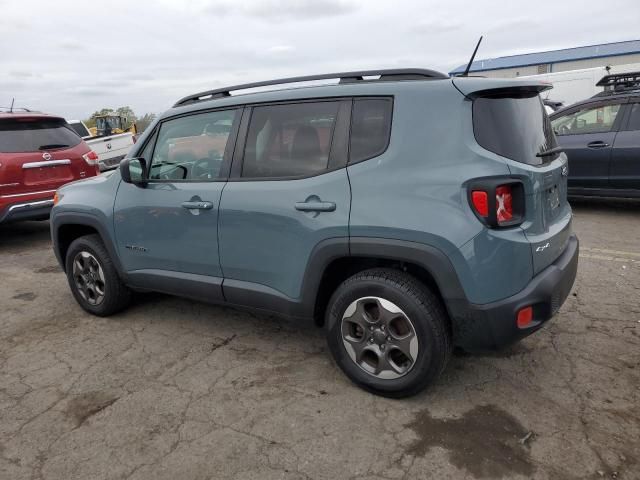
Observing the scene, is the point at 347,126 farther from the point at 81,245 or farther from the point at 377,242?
the point at 81,245

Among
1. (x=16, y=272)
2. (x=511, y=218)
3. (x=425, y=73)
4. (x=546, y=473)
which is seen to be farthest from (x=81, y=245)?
(x=546, y=473)

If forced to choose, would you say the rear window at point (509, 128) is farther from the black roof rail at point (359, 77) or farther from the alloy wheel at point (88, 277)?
the alloy wheel at point (88, 277)

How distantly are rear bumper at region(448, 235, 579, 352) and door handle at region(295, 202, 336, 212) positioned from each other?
0.80m

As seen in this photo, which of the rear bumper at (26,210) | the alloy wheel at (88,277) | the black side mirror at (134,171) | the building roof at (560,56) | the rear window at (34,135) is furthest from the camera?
the building roof at (560,56)

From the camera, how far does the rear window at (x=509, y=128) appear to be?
248 cm

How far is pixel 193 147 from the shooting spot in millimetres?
3457

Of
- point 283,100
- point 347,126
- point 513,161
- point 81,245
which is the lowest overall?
point 81,245

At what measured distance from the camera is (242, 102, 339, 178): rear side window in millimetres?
2857

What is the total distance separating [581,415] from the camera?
8.43 ft

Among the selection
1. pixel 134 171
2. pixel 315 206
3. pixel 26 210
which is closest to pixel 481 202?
pixel 315 206

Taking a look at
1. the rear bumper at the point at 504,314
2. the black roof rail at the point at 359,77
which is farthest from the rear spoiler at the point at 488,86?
the rear bumper at the point at 504,314

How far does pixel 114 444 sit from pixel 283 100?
6.89 ft

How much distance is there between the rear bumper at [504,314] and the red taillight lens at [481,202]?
44cm

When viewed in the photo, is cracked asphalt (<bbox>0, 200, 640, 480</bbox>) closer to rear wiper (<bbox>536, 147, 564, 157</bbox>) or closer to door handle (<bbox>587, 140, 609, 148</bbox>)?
rear wiper (<bbox>536, 147, 564, 157</bbox>)
